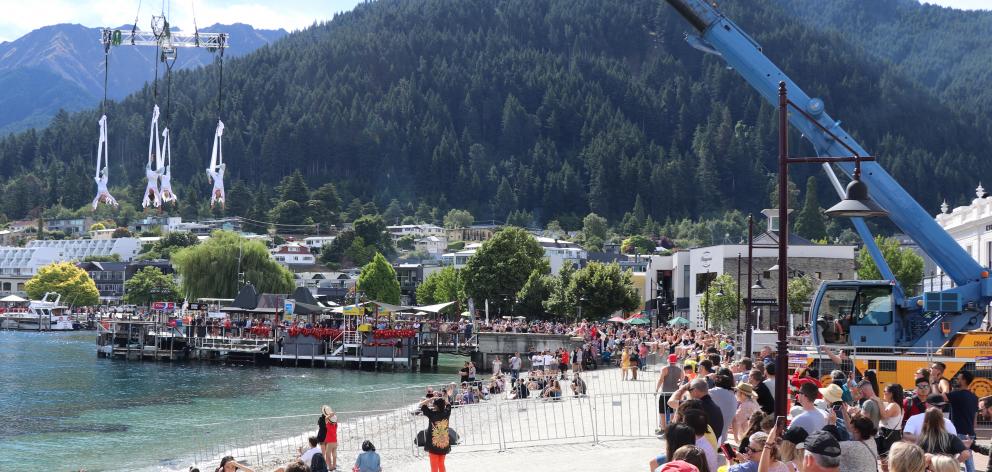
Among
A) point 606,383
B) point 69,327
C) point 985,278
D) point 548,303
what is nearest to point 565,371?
point 606,383

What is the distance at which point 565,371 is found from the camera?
38.8 metres

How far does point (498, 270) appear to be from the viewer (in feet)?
263

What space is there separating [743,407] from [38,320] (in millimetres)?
111669

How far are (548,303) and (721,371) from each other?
60.1m

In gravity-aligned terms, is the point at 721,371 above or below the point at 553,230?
below

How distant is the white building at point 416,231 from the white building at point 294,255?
20041 mm

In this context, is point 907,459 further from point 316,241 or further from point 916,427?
point 316,241

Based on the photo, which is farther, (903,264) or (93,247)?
(93,247)

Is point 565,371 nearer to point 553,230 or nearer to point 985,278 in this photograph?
point 985,278

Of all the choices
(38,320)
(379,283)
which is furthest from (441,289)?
(38,320)

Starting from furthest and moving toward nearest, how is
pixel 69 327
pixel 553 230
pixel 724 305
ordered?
pixel 553 230, pixel 69 327, pixel 724 305

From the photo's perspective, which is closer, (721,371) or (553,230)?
(721,371)

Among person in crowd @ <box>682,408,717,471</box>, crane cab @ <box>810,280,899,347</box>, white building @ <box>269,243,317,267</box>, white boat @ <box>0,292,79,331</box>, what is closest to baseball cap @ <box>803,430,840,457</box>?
person in crowd @ <box>682,408,717,471</box>

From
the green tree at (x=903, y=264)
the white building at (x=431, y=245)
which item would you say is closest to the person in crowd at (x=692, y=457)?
the green tree at (x=903, y=264)
